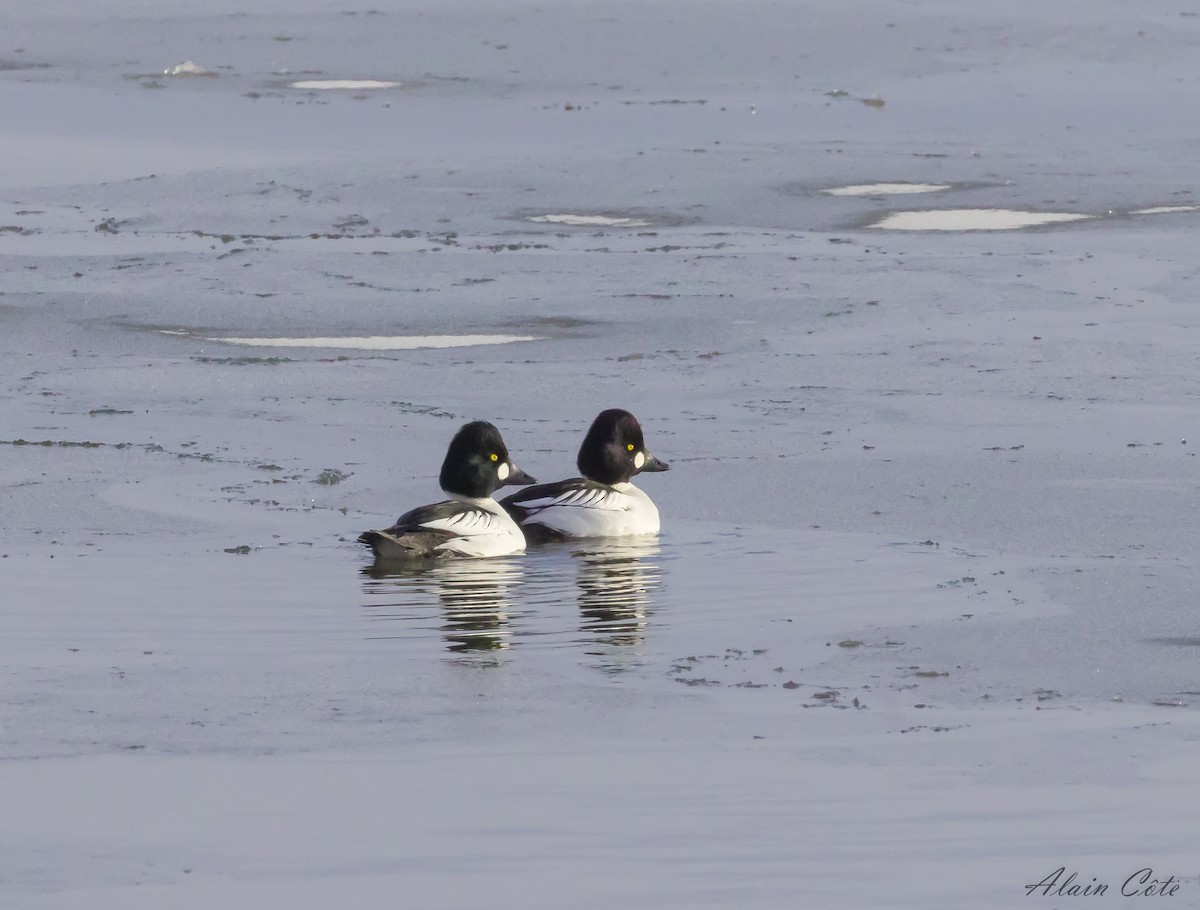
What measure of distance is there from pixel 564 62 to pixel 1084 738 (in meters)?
16.3

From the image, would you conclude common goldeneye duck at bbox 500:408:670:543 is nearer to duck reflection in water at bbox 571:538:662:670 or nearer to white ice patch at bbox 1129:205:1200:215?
duck reflection in water at bbox 571:538:662:670

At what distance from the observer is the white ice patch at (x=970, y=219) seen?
1430cm

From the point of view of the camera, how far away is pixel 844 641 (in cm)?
595

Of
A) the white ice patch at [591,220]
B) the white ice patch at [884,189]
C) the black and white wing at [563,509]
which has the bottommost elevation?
the black and white wing at [563,509]

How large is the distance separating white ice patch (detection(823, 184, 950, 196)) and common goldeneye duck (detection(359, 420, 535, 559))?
301 inches

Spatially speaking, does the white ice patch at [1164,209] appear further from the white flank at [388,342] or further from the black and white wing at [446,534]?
the black and white wing at [446,534]

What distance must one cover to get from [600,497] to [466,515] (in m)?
0.68

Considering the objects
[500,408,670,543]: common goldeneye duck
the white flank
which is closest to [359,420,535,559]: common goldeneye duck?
[500,408,670,543]: common goldeneye duck

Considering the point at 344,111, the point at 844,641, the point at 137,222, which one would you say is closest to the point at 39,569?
the point at 844,641

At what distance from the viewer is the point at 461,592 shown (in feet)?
23.3

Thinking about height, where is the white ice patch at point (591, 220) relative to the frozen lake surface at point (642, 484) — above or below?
above

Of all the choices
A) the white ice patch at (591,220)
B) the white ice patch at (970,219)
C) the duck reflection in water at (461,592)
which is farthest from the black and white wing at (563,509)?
the white ice patch at (970,219)

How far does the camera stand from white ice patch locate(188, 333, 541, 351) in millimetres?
11211

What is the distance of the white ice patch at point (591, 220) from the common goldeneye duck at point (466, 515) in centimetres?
615
